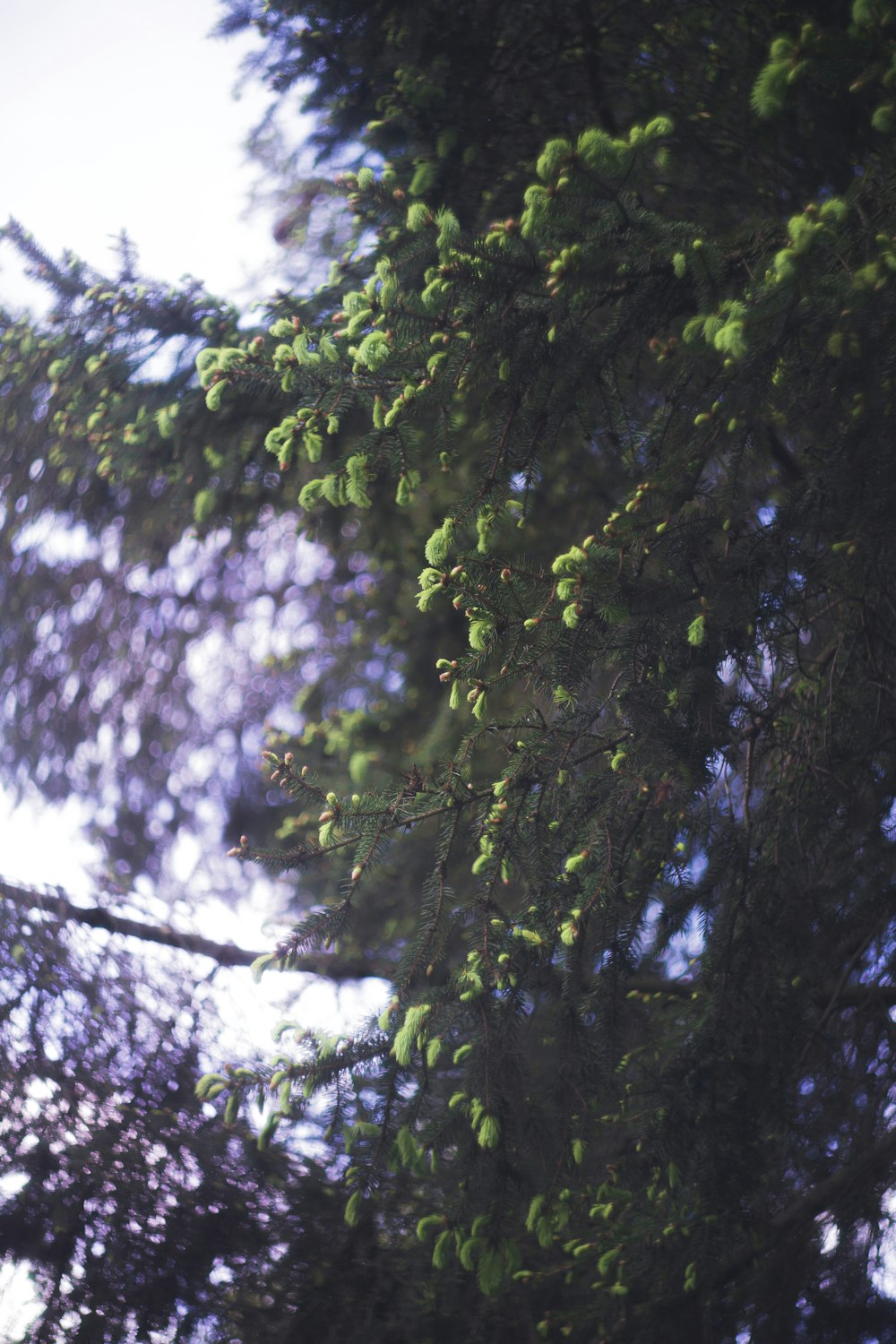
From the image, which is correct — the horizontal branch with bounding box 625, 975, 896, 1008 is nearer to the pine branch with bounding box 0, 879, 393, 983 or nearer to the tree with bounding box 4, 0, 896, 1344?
the tree with bounding box 4, 0, 896, 1344

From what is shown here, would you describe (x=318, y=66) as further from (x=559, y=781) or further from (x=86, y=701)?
(x=86, y=701)

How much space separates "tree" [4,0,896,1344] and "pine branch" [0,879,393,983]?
0.69 meters

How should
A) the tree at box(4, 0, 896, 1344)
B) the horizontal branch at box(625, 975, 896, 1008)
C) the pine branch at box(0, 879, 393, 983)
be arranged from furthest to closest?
the pine branch at box(0, 879, 393, 983), the horizontal branch at box(625, 975, 896, 1008), the tree at box(4, 0, 896, 1344)

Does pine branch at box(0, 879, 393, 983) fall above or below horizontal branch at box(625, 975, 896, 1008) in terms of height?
above

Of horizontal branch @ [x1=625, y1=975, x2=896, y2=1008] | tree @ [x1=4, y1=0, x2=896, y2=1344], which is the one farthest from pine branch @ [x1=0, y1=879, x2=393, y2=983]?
horizontal branch @ [x1=625, y1=975, x2=896, y2=1008]

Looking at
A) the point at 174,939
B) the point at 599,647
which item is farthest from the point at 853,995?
the point at 174,939

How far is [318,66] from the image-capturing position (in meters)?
3.02

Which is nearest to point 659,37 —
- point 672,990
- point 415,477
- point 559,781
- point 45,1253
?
point 415,477

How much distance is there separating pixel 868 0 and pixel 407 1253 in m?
2.99

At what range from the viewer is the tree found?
1857 mm

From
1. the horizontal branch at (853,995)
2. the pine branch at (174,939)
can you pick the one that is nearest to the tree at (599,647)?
the horizontal branch at (853,995)

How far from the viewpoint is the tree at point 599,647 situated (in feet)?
6.09

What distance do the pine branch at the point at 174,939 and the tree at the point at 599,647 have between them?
0.69 m

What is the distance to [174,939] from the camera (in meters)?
4.05
